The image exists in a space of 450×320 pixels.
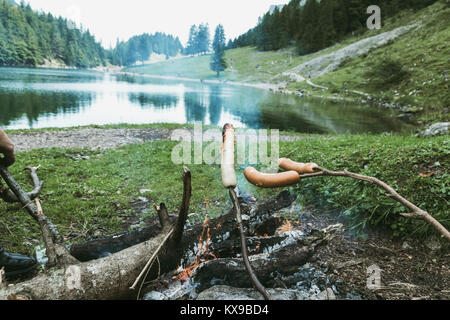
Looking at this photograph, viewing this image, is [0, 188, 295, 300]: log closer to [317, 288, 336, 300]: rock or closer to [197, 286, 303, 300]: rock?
[197, 286, 303, 300]: rock

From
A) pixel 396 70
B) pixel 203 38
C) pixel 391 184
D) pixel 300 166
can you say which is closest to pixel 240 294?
pixel 300 166

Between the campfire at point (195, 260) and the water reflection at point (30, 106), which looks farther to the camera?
the water reflection at point (30, 106)

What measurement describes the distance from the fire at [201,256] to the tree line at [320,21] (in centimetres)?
7742

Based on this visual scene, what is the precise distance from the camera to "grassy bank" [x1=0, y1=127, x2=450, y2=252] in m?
3.81

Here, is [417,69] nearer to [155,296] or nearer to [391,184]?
[391,184]

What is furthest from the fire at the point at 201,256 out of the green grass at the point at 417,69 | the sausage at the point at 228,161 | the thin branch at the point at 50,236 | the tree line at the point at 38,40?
the tree line at the point at 38,40

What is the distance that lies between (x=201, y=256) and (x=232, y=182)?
1.68 meters

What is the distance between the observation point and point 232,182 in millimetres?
1892

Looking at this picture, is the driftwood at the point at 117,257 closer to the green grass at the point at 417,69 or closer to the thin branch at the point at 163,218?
the thin branch at the point at 163,218

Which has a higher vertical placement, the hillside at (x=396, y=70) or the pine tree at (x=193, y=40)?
the pine tree at (x=193, y=40)

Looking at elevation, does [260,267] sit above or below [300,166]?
below

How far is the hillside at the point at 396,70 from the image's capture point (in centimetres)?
2408

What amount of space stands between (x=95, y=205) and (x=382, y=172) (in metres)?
6.00

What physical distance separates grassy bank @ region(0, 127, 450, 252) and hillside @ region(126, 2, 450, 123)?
14.8 meters
